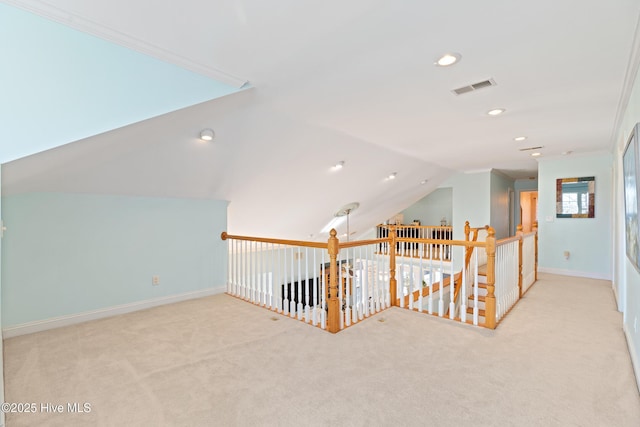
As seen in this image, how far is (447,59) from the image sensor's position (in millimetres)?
2303

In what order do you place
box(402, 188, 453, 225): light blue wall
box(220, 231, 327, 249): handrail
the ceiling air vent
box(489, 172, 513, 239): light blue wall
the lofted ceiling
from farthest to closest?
1. box(402, 188, 453, 225): light blue wall
2. box(489, 172, 513, 239): light blue wall
3. box(220, 231, 327, 249): handrail
4. the ceiling air vent
5. the lofted ceiling

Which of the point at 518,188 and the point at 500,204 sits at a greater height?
the point at 518,188

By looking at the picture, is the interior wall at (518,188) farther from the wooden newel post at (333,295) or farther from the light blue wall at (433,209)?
the wooden newel post at (333,295)

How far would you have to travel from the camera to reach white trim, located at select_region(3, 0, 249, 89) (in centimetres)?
186

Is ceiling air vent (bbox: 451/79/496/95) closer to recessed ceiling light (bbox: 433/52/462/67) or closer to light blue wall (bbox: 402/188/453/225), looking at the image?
recessed ceiling light (bbox: 433/52/462/67)

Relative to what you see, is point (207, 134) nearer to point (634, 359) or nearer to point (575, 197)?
point (634, 359)

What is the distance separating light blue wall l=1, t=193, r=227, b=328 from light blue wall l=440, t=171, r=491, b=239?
6.56 m

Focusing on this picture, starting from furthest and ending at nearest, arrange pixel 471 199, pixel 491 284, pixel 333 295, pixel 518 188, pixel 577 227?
pixel 518 188 < pixel 471 199 < pixel 577 227 < pixel 491 284 < pixel 333 295

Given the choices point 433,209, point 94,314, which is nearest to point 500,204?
point 433,209

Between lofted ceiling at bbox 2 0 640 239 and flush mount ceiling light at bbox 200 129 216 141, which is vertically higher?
lofted ceiling at bbox 2 0 640 239

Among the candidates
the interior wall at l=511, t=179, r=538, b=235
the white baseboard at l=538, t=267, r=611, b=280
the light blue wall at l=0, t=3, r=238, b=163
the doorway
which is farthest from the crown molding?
the doorway

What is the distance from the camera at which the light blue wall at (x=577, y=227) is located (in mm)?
5805

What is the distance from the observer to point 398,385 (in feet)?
7.25

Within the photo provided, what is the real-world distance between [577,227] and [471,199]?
2.45 metres
